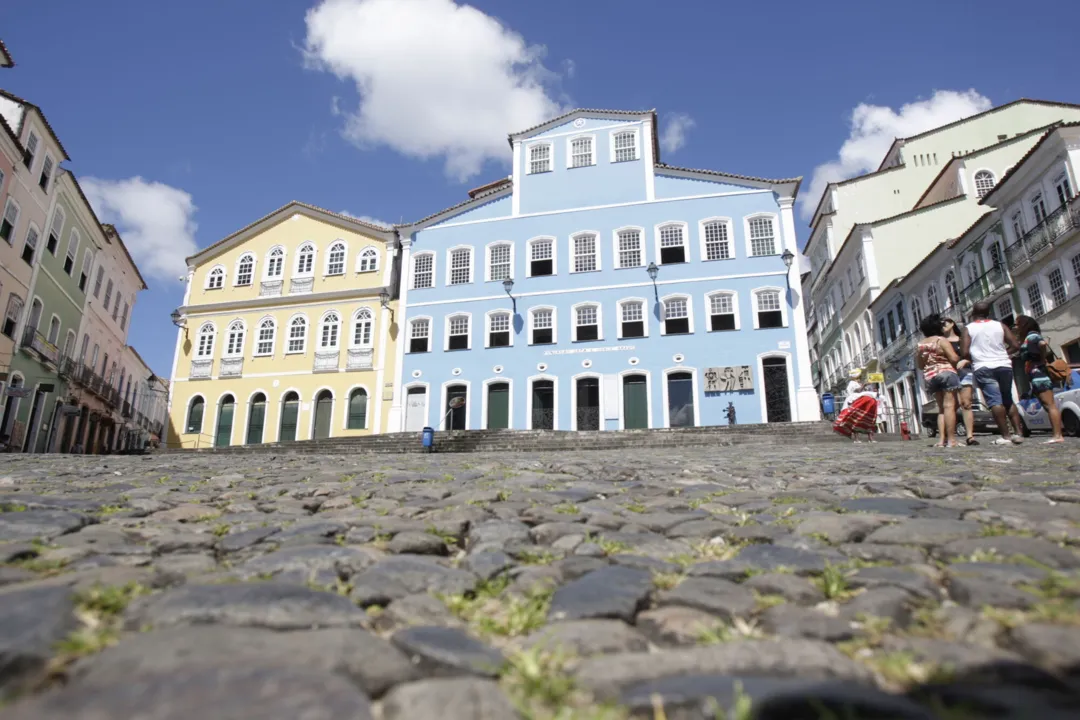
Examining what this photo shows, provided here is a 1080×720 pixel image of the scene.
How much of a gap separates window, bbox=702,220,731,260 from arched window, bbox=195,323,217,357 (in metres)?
23.0

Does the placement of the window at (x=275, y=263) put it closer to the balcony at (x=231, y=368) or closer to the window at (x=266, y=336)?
the window at (x=266, y=336)

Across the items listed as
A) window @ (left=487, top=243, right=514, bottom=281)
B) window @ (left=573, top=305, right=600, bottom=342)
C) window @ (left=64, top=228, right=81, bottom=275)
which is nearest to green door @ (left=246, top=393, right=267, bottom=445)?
window @ (left=64, top=228, right=81, bottom=275)

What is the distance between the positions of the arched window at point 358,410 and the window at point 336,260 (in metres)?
6.03

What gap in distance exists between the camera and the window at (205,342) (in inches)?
1256

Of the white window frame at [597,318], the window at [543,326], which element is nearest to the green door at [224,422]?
the window at [543,326]

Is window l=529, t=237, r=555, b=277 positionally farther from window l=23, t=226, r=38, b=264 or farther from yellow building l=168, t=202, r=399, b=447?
window l=23, t=226, r=38, b=264

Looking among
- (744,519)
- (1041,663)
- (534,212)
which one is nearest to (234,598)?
(1041,663)

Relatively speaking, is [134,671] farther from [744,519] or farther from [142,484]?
[142,484]

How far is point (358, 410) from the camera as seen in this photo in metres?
29.4

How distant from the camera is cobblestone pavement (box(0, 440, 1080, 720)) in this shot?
1493 mm

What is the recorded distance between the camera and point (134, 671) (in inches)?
60.4

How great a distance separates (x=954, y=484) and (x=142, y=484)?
7.04 metres

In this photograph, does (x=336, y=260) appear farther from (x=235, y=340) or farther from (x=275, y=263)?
(x=235, y=340)

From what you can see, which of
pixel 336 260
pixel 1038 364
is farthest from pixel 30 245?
pixel 1038 364
